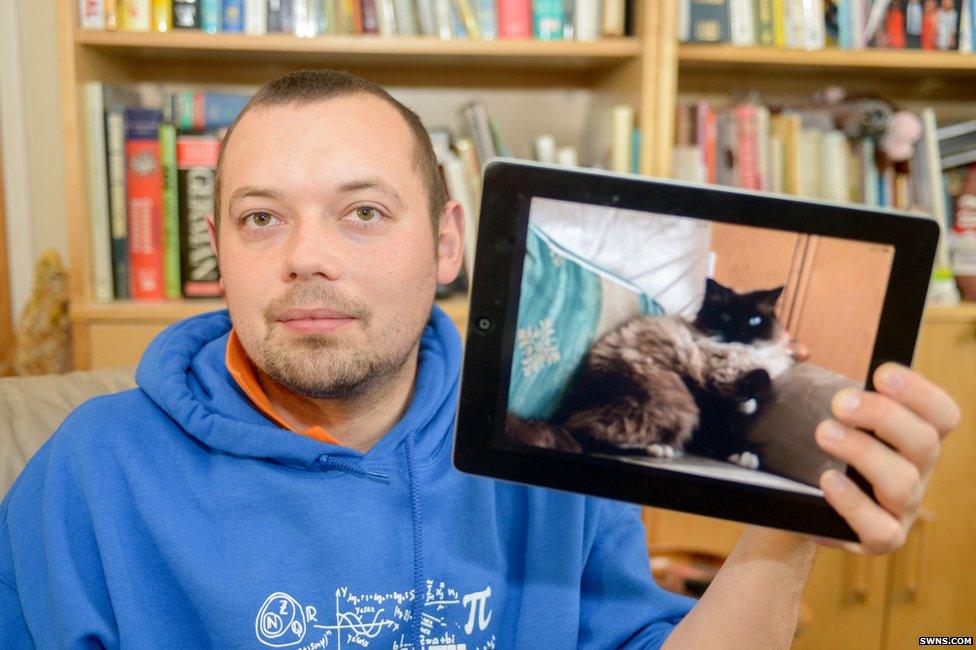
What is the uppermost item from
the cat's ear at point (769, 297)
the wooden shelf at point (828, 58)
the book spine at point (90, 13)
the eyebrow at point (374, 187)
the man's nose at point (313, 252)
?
the book spine at point (90, 13)

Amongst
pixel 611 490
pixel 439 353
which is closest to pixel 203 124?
pixel 439 353

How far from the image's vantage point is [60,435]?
83 centimetres

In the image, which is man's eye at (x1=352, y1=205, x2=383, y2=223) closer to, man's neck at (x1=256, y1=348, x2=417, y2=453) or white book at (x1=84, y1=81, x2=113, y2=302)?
man's neck at (x1=256, y1=348, x2=417, y2=453)

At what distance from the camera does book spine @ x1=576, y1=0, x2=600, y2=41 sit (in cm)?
157

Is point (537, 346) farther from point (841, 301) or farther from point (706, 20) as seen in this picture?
point (706, 20)

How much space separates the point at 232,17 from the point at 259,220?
0.85 m

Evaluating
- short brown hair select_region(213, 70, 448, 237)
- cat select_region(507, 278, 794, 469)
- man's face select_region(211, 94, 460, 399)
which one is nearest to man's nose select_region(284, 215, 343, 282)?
man's face select_region(211, 94, 460, 399)

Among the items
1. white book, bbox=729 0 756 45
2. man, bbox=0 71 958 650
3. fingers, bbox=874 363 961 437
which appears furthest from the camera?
white book, bbox=729 0 756 45

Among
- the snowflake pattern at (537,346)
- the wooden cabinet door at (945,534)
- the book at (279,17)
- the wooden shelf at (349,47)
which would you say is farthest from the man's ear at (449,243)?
the wooden cabinet door at (945,534)

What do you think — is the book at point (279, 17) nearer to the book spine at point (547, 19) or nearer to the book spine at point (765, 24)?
the book spine at point (547, 19)

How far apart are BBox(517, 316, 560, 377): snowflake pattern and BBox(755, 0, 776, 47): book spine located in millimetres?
1191

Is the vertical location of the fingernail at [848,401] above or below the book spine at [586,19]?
below

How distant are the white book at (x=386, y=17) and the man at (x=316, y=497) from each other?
0.70m

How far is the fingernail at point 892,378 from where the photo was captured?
1.95 ft
